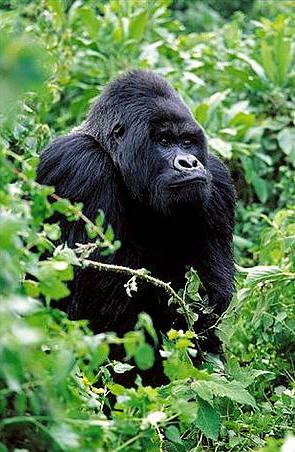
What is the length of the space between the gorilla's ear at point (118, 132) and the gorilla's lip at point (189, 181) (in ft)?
1.24

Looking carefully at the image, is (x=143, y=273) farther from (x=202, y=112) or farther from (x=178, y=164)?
(x=202, y=112)

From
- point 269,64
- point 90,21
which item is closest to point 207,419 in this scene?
point 269,64

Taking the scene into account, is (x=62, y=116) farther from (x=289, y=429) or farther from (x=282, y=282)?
(x=289, y=429)

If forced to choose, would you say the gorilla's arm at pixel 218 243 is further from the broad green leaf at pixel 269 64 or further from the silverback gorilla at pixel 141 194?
the broad green leaf at pixel 269 64

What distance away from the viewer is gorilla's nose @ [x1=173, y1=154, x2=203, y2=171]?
4023mm

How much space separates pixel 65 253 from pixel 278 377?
2101mm

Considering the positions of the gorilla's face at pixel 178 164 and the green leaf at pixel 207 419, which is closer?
the green leaf at pixel 207 419

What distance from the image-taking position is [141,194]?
13.6ft

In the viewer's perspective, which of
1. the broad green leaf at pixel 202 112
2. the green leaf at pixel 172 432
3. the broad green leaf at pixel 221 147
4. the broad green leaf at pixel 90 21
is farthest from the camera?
the broad green leaf at pixel 90 21

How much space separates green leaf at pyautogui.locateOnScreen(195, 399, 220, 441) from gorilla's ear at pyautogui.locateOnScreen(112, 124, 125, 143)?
1.49 m

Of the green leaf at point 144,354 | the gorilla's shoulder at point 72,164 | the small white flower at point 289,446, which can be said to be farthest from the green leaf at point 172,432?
the gorilla's shoulder at point 72,164

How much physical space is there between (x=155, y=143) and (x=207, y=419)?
1444mm

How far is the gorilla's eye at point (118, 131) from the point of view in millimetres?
4223

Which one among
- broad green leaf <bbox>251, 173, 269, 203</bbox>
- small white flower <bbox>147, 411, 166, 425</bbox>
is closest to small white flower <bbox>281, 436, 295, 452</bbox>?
small white flower <bbox>147, 411, 166, 425</bbox>
